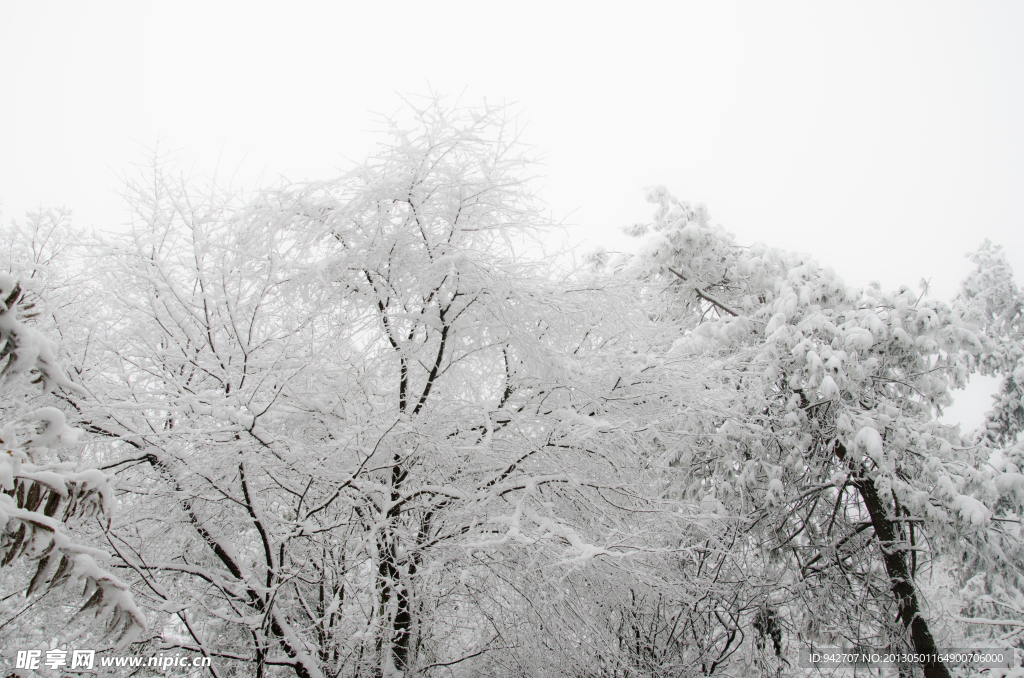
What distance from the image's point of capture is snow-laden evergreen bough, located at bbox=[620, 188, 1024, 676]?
18.0 ft

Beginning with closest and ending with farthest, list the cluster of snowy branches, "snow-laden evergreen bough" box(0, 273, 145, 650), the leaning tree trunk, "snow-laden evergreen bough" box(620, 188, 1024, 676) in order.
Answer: "snow-laden evergreen bough" box(0, 273, 145, 650)
the cluster of snowy branches
"snow-laden evergreen bough" box(620, 188, 1024, 676)
the leaning tree trunk

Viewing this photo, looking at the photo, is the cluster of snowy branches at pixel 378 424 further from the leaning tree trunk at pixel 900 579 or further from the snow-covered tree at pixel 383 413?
the leaning tree trunk at pixel 900 579

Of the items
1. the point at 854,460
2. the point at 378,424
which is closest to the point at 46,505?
the point at 378,424

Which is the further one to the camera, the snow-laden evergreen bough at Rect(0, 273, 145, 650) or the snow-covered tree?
the snow-covered tree

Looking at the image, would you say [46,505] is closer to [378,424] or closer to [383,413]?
[378,424]

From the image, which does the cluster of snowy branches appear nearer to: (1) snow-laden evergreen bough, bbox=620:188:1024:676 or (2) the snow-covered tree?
(2) the snow-covered tree

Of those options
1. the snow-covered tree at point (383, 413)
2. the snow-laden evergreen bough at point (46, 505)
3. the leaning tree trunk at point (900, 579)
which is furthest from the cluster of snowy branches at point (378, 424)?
the leaning tree trunk at point (900, 579)

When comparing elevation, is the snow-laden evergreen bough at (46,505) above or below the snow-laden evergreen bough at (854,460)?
below

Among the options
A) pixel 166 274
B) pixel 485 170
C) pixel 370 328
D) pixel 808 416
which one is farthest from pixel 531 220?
pixel 808 416

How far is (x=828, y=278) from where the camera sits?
6.48 metres

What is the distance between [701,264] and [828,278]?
1785mm

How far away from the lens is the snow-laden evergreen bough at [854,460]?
5492 millimetres

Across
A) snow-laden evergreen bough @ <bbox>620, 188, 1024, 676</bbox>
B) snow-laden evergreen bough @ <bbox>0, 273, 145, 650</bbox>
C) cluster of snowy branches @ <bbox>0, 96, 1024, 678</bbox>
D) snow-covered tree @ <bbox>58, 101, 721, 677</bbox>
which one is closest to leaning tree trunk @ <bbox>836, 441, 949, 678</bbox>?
snow-laden evergreen bough @ <bbox>620, 188, 1024, 676</bbox>

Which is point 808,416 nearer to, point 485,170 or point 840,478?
point 840,478
